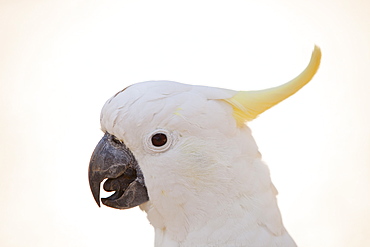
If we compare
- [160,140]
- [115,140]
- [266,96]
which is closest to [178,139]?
[160,140]

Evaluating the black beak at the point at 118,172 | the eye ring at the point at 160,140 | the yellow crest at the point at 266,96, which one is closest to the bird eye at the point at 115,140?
the black beak at the point at 118,172

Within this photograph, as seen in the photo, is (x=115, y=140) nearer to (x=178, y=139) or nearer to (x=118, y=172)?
(x=118, y=172)

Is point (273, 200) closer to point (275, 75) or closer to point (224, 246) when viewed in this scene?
point (224, 246)

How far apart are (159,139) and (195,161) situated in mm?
152

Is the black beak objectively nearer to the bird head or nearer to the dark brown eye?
the bird head

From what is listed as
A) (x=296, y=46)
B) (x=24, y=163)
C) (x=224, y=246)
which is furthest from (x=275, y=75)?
(x=224, y=246)

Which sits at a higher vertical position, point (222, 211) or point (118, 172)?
point (118, 172)

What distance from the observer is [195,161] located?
75.0 inches

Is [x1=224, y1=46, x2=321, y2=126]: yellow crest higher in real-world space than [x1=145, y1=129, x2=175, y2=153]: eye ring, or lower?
higher

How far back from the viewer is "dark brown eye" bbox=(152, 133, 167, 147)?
1913mm

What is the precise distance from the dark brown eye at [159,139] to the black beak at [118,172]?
0.12 metres

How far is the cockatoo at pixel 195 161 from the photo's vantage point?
1914 mm

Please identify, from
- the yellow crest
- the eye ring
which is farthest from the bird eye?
the yellow crest

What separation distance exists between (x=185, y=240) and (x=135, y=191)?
0.86 ft
